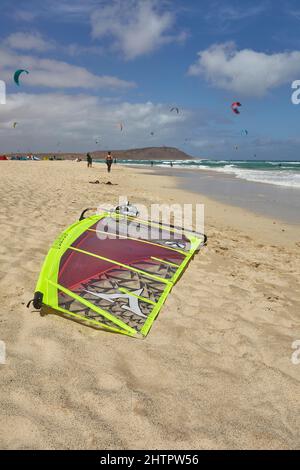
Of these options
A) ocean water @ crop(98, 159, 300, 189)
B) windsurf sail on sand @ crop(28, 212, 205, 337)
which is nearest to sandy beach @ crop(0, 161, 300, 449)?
windsurf sail on sand @ crop(28, 212, 205, 337)

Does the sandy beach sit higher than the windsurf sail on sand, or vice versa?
the windsurf sail on sand

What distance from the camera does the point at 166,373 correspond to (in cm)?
292

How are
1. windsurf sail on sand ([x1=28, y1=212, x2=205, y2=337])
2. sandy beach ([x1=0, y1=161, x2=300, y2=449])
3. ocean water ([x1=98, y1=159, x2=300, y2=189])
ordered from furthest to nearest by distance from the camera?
ocean water ([x1=98, y1=159, x2=300, y2=189]) → windsurf sail on sand ([x1=28, y1=212, x2=205, y2=337]) → sandy beach ([x1=0, y1=161, x2=300, y2=449])

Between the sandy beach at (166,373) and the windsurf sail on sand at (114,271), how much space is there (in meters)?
0.17

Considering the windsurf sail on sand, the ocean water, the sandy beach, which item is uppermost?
the ocean water

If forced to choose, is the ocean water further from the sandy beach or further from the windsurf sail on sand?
the sandy beach

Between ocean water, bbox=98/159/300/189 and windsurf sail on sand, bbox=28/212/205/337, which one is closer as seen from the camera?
windsurf sail on sand, bbox=28/212/205/337

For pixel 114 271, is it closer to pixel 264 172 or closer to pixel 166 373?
pixel 166 373

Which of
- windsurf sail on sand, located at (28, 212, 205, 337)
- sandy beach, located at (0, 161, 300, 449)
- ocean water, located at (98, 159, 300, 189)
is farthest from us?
ocean water, located at (98, 159, 300, 189)

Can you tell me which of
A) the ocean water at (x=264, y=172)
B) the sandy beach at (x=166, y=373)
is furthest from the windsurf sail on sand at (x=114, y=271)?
the ocean water at (x=264, y=172)

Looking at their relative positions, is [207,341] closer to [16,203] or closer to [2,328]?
[2,328]

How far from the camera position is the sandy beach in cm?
230

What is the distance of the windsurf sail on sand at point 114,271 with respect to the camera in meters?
3.63

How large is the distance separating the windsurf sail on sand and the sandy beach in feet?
0.56
